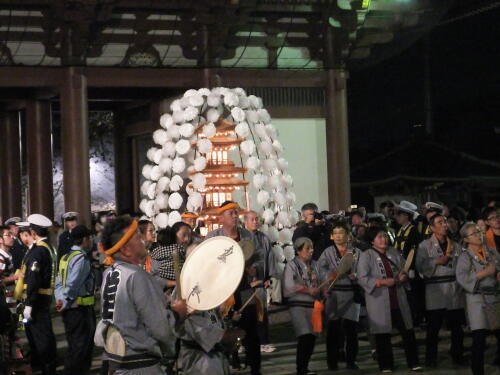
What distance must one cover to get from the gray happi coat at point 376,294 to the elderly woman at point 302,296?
1.93 feet

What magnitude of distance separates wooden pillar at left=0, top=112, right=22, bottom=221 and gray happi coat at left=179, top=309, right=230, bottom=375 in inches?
794

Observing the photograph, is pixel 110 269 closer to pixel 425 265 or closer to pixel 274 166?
pixel 425 265

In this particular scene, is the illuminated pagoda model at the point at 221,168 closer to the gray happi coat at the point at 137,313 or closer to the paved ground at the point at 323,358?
the paved ground at the point at 323,358

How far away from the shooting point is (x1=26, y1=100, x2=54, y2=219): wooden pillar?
24562 millimetres

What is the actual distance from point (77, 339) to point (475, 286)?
447cm

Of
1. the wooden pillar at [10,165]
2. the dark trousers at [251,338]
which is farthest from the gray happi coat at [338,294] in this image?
the wooden pillar at [10,165]

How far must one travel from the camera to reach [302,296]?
1092 centimetres

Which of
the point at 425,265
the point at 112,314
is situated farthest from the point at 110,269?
the point at 425,265

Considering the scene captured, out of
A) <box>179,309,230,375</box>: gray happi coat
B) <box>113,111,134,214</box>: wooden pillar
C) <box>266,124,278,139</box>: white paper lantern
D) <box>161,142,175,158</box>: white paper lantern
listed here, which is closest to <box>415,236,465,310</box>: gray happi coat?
<box>179,309,230,375</box>: gray happi coat

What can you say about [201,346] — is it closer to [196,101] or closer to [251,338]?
[251,338]

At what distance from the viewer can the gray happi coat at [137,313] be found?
238 inches

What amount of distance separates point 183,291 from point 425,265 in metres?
5.64

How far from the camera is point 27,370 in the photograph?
11.0 metres

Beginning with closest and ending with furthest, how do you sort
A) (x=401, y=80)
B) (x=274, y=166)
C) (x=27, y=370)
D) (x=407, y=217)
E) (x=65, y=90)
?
1. (x=27, y=370)
2. (x=407, y=217)
3. (x=274, y=166)
4. (x=65, y=90)
5. (x=401, y=80)
